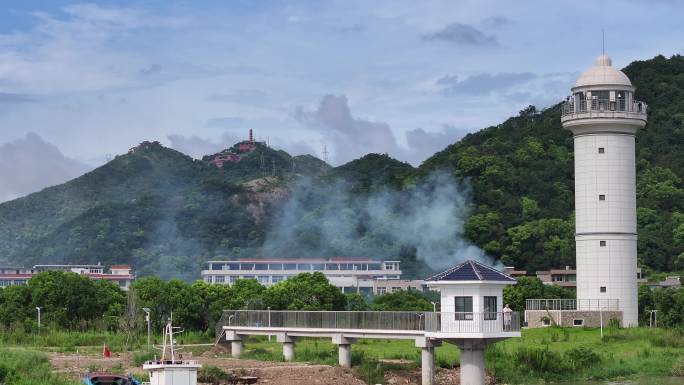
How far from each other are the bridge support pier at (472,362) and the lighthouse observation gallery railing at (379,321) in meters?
0.67

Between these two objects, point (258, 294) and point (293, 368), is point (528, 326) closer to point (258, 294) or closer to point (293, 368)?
point (258, 294)

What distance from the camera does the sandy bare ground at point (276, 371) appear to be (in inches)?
1719

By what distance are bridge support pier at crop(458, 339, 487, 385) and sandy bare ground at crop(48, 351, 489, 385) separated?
298cm

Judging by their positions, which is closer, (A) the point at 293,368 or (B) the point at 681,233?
(A) the point at 293,368

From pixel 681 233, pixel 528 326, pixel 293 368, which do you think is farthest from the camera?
pixel 681 233

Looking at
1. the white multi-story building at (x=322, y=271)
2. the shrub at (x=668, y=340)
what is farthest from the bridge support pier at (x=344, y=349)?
the white multi-story building at (x=322, y=271)

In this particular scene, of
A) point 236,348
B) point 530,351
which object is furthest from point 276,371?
point 530,351

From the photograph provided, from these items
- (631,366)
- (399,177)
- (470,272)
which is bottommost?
(631,366)

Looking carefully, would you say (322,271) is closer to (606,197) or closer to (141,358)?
(606,197)

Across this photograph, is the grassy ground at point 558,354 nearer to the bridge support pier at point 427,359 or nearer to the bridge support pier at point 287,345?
the bridge support pier at point 287,345

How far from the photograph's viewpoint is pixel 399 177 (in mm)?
118688

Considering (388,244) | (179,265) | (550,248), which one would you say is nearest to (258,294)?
(550,248)

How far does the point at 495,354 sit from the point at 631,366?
5.44m

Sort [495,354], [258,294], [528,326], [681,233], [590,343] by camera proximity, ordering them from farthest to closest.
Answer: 1. [681,233]
2. [258,294]
3. [528,326]
4. [590,343]
5. [495,354]
